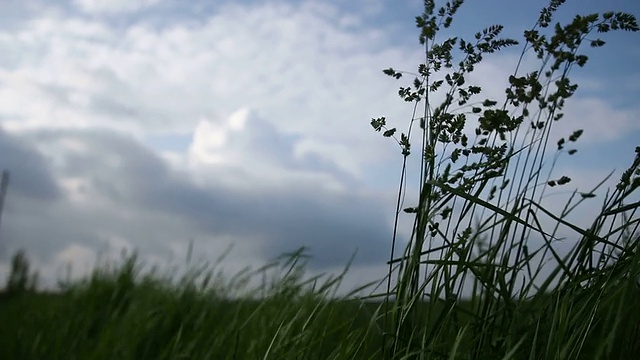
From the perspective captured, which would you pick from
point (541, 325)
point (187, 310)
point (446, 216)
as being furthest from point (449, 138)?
point (187, 310)

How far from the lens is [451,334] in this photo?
247 cm

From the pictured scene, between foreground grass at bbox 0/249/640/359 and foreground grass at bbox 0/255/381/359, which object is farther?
foreground grass at bbox 0/255/381/359

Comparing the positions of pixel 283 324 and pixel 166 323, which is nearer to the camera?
pixel 283 324

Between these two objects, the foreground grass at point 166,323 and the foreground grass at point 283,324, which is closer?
the foreground grass at point 283,324

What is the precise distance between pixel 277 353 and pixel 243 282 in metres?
2.01

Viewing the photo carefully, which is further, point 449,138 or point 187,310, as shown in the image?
point 187,310

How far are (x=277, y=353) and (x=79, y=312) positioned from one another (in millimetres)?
3564

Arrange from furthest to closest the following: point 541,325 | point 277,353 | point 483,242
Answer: point 483,242
point 277,353
point 541,325

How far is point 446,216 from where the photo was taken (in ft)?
7.29

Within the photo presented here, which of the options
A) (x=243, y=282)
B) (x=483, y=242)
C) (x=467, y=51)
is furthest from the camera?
(x=243, y=282)

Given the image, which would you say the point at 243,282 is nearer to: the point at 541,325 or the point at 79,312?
the point at 79,312

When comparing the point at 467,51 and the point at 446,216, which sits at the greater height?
the point at 467,51

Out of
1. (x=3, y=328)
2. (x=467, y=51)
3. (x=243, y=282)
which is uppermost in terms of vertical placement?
(x=467, y=51)

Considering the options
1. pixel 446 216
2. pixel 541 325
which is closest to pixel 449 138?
pixel 446 216
